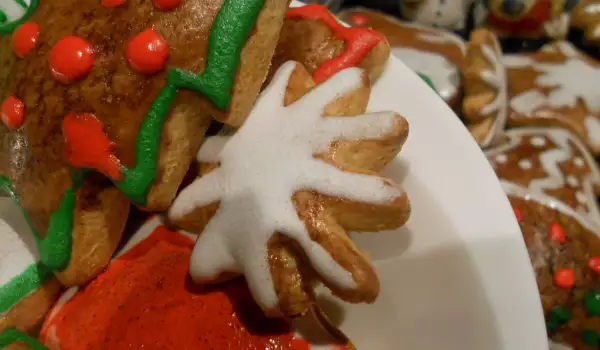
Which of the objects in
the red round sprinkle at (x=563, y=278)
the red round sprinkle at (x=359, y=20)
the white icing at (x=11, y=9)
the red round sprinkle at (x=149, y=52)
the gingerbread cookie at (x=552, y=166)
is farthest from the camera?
the red round sprinkle at (x=359, y=20)

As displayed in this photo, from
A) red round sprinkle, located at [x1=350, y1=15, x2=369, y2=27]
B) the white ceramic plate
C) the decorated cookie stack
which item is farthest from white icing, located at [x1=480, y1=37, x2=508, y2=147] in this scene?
the decorated cookie stack

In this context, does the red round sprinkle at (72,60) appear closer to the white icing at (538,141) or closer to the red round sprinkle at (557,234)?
the red round sprinkle at (557,234)

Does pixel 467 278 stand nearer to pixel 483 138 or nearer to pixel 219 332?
pixel 219 332

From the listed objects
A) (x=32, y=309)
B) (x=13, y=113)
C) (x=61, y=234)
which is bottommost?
(x=32, y=309)

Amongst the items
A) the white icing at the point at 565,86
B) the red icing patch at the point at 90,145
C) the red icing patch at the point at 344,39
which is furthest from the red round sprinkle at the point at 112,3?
the white icing at the point at 565,86

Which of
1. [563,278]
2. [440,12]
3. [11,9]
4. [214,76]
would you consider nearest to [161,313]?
[214,76]

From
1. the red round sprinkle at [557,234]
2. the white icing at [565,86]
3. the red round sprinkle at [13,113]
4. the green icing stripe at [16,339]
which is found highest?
the red round sprinkle at [13,113]

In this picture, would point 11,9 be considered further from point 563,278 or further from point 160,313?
point 563,278

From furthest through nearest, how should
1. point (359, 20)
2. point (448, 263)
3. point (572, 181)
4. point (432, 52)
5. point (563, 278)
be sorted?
1. point (359, 20)
2. point (432, 52)
3. point (572, 181)
4. point (563, 278)
5. point (448, 263)
